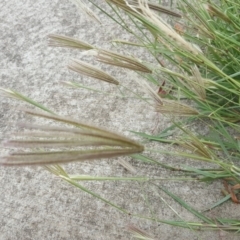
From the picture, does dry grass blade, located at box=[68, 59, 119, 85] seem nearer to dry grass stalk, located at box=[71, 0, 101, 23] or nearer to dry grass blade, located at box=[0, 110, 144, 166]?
dry grass stalk, located at box=[71, 0, 101, 23]

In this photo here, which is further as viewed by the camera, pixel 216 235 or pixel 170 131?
pixel 170 131

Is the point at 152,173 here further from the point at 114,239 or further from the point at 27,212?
the point at 27,212

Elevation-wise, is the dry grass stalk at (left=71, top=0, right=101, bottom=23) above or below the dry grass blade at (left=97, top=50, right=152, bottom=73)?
above

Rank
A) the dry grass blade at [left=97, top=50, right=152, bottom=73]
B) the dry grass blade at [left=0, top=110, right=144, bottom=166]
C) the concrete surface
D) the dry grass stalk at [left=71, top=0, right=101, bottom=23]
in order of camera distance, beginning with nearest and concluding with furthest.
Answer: the dry grass blade at [left=0, top=110, right=144, bottom=166], the dry grass blade at [left=97, top=50, right=152, bottom=73], the dry grass stalk at [left=71, top=0, right=101, bottom=23], the concrete surface

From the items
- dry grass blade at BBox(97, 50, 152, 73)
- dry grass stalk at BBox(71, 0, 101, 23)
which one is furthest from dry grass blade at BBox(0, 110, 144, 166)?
dry grass stalk at BBox(71, 0, 101, 23)

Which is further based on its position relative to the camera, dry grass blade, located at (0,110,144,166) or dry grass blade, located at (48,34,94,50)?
dry grass blade, located at (48,34,94,50)

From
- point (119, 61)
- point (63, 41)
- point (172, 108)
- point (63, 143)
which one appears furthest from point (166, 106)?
point (63, 143)

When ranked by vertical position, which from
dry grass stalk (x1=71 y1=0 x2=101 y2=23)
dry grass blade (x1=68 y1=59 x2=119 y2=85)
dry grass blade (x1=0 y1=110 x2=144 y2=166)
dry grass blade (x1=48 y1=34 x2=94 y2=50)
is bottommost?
dry grass blade (x1=68 y1=59 x2=119 y2=85)

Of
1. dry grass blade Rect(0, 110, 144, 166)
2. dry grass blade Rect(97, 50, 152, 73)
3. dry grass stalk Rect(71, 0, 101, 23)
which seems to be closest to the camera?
dry grass blade Rect(0, 110, 144, 166)

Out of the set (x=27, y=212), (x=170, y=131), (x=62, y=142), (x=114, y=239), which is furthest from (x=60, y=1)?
(x=62, y=142)
